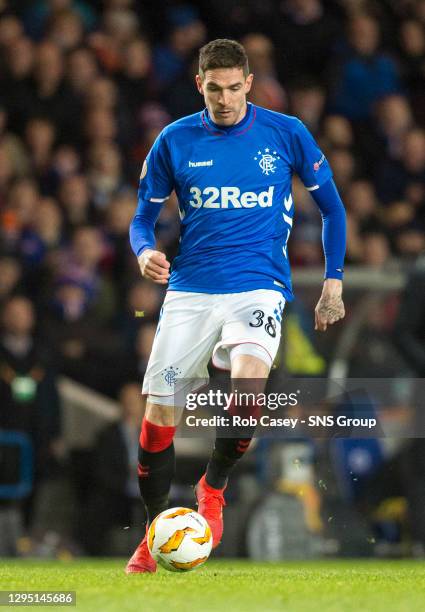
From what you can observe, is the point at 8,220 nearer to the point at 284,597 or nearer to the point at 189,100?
the point at 189,100

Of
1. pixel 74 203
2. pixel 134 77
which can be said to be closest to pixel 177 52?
pixel 134 77

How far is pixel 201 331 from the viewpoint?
21.8 feet

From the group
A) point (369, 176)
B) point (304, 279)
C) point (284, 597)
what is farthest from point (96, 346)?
point (284, 597)

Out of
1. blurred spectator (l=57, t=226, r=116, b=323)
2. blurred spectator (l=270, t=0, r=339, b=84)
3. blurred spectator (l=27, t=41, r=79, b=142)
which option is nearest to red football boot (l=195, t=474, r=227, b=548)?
blurred spectator (l=57, t=226, r=116, b=323)

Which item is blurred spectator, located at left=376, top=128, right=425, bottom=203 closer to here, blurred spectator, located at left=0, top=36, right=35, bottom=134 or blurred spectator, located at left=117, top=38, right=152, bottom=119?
blurred spectator, located at left=117, top=38, right=152, bottom=119

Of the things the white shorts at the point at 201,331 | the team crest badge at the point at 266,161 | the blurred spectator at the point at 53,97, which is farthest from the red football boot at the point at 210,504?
the blurred spectator at the point at 53,97

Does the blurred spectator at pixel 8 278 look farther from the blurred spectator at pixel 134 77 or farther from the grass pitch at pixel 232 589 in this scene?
the grass pitch at pixel 232 589

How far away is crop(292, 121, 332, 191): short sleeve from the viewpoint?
6.74m

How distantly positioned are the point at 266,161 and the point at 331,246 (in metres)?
0.56

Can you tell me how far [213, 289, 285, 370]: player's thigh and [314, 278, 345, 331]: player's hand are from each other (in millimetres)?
240

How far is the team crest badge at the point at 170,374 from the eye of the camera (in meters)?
6.57

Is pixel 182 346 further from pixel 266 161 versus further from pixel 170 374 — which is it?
pixel 266 161

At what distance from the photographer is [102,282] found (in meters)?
11.2

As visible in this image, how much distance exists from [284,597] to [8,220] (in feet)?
20.4
